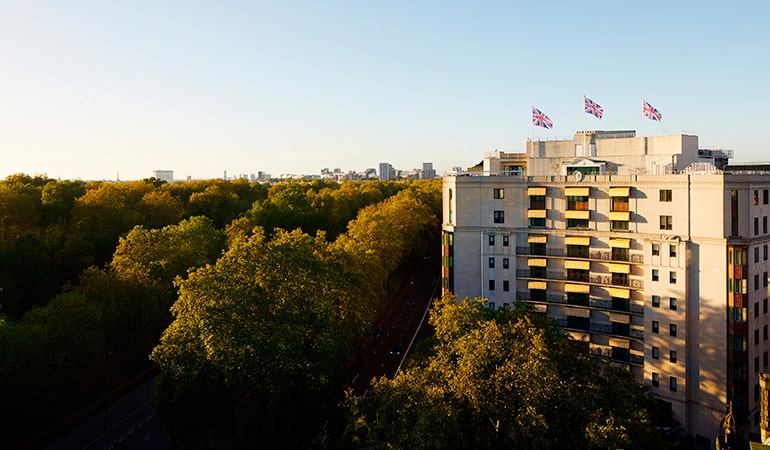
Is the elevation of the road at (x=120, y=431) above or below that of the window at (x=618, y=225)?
below

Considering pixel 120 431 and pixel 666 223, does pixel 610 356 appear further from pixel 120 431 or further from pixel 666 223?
pixel 120 431

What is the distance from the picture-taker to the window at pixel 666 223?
55.1 m

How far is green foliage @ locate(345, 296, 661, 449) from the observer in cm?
2814

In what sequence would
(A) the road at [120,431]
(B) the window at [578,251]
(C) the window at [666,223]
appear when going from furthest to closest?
(B) the window at [578,251] < (C) the window at [666,223] < (A) the road at [120,431]

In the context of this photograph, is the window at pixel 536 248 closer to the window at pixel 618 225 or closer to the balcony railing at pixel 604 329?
the window at pixel 618 225

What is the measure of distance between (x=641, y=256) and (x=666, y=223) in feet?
13.6

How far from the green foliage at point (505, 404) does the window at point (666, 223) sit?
27312 millimetres

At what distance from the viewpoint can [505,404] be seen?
29.4 meters

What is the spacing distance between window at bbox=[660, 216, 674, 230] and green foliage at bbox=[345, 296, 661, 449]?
27.3 meters

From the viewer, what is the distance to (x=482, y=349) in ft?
103

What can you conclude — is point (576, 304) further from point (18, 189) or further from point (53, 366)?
point (18, 189)

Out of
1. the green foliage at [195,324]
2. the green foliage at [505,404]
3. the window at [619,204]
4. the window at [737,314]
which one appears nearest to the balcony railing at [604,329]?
the window at [737,314]

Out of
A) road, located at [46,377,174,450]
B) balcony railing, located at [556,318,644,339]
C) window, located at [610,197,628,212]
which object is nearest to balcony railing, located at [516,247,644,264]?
window, located at [610,197,628,212]

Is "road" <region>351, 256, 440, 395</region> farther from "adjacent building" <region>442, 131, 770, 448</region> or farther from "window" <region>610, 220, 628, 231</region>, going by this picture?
"window" <region>610, 220, 628, 231</region>
